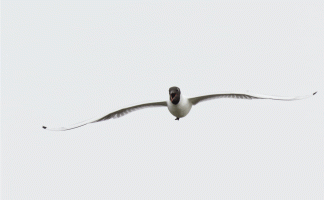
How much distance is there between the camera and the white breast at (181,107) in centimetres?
1652

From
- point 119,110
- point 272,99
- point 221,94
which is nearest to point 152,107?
point 119,110

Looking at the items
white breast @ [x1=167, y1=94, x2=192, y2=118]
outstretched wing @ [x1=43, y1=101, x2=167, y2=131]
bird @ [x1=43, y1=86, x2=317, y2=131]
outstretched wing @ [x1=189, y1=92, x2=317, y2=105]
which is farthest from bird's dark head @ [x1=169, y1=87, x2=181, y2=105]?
outstretched wing @ [x1=43, y1=101, x2=167, y2=131]

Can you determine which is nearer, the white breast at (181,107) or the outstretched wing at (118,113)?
the white breast at (181,107)

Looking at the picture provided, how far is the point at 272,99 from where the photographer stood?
1570 centimetres

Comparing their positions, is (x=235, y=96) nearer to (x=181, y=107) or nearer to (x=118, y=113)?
(x=181, y=107)

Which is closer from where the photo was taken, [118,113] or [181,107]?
[181,107]

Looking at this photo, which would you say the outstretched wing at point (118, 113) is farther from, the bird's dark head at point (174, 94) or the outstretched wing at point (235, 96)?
the outstretched wing at point (235, 96)

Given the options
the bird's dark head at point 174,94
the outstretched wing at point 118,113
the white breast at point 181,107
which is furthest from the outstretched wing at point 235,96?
the outstretched wing at point 118,113

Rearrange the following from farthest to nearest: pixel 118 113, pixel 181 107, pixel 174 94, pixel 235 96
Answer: pixel 118 113 → pixel 181 107 → pixel 235 96 → pixel 174 94

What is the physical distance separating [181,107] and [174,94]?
0.53 meters

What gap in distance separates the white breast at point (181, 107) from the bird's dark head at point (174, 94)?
7.1 inches

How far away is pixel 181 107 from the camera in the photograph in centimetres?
1656

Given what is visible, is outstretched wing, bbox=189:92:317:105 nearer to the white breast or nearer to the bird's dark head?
the white breast

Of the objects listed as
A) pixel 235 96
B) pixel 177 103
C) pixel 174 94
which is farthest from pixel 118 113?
pixel 235 96
